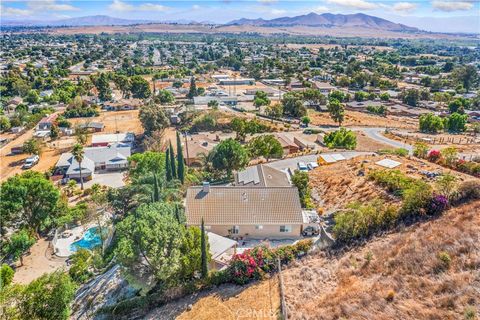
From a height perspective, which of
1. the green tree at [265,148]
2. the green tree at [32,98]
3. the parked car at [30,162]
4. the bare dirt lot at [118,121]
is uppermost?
the green tree at [265,148]

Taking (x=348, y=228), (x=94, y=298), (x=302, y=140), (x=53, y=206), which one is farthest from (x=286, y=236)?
(x=302, y=140)

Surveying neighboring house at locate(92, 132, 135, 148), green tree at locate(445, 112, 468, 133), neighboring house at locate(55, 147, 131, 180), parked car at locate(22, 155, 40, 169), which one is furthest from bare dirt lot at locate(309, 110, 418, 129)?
parked car at locate(22, 155, 40, 169)

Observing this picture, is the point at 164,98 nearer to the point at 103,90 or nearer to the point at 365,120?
the point at 103,90

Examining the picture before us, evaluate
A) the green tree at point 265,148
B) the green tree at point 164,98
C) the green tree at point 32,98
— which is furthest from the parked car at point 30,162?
the green tree at point 32,98

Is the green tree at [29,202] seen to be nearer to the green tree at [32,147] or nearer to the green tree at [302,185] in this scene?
the green tree at [302,185]

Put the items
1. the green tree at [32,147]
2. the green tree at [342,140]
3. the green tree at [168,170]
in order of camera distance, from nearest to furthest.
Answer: the green tree at [168,170] → the green tree at [342,140] → the green tree at [32,147]

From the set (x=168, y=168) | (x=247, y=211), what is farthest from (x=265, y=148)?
(x=247, y=211)
